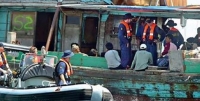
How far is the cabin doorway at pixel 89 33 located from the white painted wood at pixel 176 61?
4306mm

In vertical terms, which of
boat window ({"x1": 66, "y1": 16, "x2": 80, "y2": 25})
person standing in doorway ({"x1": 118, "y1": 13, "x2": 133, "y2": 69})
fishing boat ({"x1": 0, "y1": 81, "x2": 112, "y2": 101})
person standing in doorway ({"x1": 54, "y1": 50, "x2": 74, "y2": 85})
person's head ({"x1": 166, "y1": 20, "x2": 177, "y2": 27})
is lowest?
fishing boat ({"x1": 0, "y1": 81, "x2": 112, "y2": 101})

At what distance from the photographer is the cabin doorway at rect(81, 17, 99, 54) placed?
15.4 meters

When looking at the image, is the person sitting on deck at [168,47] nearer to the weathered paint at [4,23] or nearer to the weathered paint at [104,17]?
the weathered paint at [104,17]

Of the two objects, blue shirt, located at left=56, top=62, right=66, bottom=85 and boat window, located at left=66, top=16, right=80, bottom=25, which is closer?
blue shirt, located at left=56, top=62, right=66, bottom=85

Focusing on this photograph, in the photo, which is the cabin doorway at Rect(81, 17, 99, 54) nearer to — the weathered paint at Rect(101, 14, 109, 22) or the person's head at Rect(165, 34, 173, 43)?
the weathered paint at Rect(101, 14, 109, 22)

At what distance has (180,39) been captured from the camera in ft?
43.0

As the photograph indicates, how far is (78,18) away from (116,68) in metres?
3.68

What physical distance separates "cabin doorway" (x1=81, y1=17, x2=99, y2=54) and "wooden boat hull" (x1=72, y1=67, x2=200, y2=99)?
9.97 feet

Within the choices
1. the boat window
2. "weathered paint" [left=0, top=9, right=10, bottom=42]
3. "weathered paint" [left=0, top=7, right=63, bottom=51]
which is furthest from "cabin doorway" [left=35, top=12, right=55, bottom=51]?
"weathered paint" [left=0, top=9, right=10, bottom=42]

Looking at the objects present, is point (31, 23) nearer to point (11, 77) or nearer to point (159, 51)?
point (159, 51)

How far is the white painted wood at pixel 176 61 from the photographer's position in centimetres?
1149

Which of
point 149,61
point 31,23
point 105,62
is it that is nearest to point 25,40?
point 31,23

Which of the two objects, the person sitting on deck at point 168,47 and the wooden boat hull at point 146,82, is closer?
the wooden boat hull at point 146,82

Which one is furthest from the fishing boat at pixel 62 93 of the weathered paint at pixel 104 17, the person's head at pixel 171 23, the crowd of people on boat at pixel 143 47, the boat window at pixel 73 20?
the boat window at pixel 73 20
